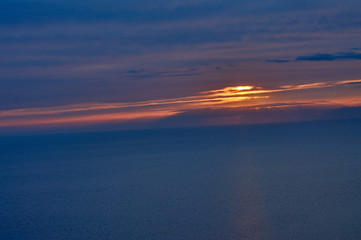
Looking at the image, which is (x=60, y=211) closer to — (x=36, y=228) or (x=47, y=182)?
(x=36, y=228)

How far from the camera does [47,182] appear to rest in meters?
55.2

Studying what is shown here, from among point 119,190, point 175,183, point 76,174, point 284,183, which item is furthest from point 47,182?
point 284,183

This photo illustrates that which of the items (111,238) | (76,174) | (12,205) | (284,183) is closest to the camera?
(111,238)

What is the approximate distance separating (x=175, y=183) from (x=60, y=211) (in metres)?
14.6

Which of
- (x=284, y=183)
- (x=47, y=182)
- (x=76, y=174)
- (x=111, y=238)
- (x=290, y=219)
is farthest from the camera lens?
(x=76, y=174)

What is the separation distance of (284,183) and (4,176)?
140ft

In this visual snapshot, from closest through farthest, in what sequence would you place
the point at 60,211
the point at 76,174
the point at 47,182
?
the point at 60,211 → the point at 47,182 → the point at 76,174

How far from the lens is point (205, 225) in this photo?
29797 millimetres

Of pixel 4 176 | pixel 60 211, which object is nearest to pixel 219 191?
pixel 60 211

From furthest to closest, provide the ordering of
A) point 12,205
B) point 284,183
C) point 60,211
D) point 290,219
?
point 284,183 < point 12,205 < point 60,211 < point 290,219

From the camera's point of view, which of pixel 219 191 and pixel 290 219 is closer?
pixel 290 219

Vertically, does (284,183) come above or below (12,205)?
below

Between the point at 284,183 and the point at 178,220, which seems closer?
the point at 178,220

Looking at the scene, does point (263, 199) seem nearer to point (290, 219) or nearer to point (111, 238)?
point (290, 219)
